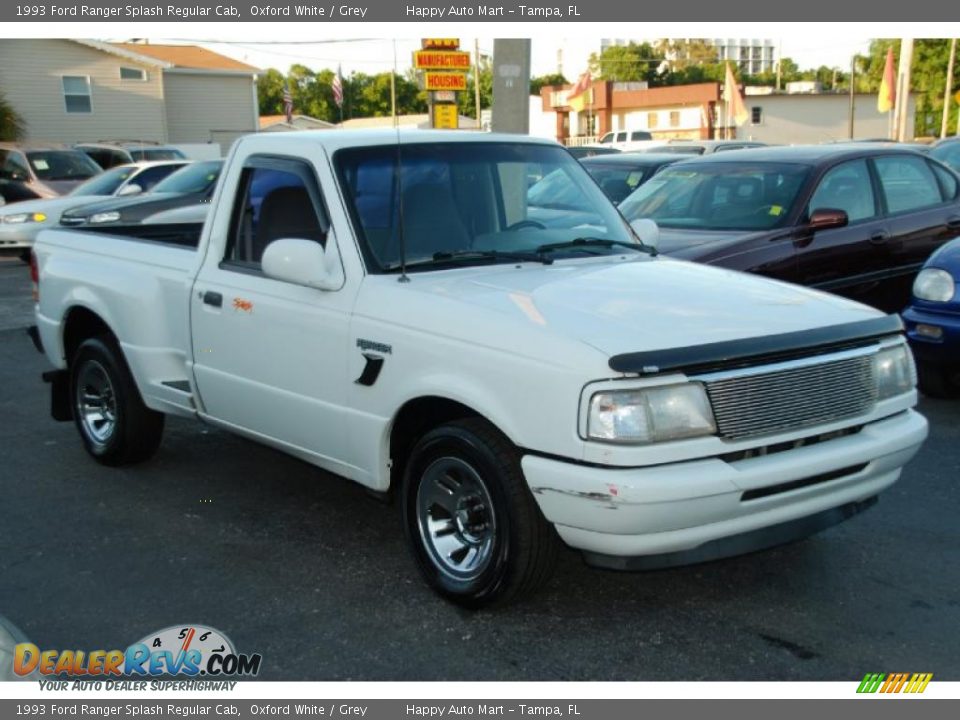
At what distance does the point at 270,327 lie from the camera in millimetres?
4883

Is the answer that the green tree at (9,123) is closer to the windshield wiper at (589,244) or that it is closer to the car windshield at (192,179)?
the car windshield at (192,179)

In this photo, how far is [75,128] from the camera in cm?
3462

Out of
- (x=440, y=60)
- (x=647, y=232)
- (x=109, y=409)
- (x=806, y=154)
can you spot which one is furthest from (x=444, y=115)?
(x=647, y=232)

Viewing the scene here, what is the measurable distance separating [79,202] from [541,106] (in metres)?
54.7

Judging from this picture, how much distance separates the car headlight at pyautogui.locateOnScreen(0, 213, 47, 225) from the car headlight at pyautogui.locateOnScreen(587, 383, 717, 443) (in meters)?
15.3

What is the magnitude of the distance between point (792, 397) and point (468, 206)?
182cm

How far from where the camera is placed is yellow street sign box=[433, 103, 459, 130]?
13.1 m

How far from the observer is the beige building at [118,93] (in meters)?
33.6

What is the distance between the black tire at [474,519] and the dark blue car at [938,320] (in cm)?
398

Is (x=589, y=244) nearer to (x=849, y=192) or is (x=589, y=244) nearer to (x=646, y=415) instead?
(x=646, y=415)

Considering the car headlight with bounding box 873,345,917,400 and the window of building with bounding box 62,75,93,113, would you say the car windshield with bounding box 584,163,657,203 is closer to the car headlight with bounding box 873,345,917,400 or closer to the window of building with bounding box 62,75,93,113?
the car headlight with bounding box 873,345,917,400

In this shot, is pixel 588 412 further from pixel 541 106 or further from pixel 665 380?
pixel 541 106

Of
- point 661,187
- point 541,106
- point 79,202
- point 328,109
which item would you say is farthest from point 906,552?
point 328,109

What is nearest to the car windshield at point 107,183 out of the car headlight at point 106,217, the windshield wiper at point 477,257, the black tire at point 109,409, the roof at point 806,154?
the car headlight at point 106,217
